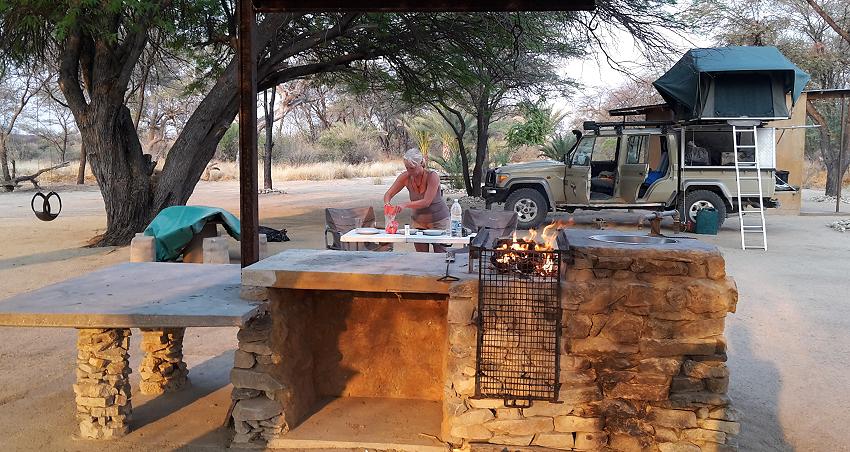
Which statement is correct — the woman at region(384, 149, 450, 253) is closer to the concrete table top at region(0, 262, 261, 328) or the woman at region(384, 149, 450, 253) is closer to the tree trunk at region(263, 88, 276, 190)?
the concrete table top at region(0, 262, 261, 328)

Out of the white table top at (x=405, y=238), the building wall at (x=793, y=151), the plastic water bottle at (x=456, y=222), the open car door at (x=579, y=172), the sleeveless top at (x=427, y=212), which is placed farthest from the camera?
the building wall at (x=793, y=151)

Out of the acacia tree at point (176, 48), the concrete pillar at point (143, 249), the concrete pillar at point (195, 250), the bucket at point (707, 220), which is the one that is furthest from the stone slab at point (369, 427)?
the bucket at point (707, 220)

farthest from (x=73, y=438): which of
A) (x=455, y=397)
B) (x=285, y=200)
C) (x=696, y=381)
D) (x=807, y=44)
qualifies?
(x=807, y=44)

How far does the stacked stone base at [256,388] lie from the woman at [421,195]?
2834 mm

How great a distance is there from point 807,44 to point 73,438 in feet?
82.8

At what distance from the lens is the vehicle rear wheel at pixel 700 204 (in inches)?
506

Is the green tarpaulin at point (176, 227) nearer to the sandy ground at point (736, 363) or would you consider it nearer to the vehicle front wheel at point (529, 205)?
the sandy ground at point (736, 363)

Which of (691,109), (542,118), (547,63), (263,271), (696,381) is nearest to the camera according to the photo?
(696,381)

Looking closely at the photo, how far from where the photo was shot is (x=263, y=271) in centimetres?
398

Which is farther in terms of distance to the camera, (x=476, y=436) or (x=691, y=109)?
(x=691, y=109)

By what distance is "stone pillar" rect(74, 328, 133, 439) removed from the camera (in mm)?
4012

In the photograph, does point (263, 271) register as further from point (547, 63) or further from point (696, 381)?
point (547, 63)

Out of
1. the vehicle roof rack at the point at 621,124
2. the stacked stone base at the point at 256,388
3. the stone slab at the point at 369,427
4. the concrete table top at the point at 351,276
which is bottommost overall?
the stone slab at the point at 369,427

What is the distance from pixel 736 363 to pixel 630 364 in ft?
7.83
